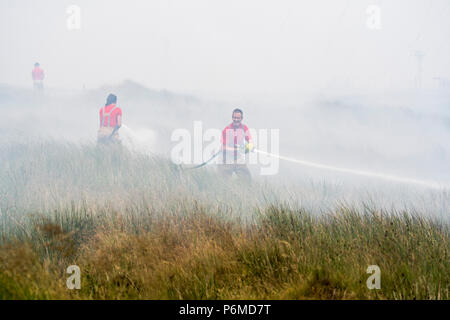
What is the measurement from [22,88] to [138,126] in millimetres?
9384

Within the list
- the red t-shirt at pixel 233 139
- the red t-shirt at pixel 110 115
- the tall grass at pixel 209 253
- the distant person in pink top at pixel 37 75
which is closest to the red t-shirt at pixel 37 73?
the distant person in pink top at pixel 37 75

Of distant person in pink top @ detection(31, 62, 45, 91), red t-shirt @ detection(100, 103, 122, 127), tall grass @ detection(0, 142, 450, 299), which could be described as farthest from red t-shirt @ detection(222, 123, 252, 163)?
distant person in pink top @ detection(31, 62, 45, 91)

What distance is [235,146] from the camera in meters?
9.98

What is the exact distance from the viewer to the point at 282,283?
4262 millimetres

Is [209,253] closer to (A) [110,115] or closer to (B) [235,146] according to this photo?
(B) [235,146]

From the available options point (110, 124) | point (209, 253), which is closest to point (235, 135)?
point (110, 124)

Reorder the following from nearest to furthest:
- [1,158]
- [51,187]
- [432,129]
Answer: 1. [51,187]
2. [1,158]
3. [432,129]

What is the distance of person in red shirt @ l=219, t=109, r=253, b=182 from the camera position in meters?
9.93

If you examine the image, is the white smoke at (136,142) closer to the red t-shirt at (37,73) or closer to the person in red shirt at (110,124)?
the person in red shirt at (110,124)

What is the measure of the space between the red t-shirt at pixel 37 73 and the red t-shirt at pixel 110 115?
778 cm

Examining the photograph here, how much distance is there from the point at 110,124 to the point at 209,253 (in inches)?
298

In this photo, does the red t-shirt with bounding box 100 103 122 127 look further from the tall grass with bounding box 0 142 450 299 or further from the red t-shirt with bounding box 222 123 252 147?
the tall grass with bounding box 0 142 450 299
